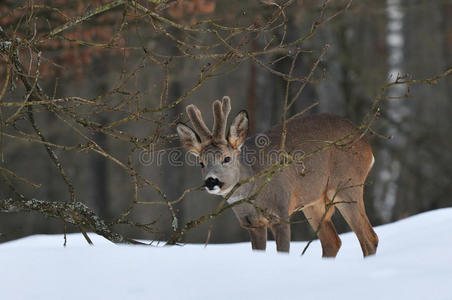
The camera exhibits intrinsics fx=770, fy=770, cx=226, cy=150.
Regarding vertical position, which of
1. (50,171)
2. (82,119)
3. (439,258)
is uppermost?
(82,119)

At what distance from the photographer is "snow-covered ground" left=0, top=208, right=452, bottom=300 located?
4.38 meters

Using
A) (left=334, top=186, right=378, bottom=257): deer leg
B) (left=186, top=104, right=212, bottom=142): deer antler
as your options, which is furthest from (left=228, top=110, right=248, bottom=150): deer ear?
(left=334, top=186, right=378, bottom=257): deer leg

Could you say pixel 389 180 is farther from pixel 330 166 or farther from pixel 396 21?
pixel 330 166

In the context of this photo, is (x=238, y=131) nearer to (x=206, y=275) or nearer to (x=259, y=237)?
(x=259, y=237)

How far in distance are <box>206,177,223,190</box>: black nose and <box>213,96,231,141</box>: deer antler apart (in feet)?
1.62

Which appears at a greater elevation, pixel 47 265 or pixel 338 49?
pixel 338 49

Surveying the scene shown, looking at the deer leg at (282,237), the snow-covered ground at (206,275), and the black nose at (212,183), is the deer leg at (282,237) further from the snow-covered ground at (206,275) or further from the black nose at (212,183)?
the snow-covered ground at (206,275)

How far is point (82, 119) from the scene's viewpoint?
5805 millimetres

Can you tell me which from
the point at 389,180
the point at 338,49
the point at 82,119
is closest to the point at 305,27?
the point at 338,49

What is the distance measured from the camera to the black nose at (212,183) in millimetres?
7398

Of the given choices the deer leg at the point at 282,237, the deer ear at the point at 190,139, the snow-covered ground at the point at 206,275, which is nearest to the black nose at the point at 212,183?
the deer ear at the point at 190,139

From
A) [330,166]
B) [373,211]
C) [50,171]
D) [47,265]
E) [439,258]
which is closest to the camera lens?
[47,265]

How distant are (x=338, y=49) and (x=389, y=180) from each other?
122 inches

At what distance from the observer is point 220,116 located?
25.2 feet
